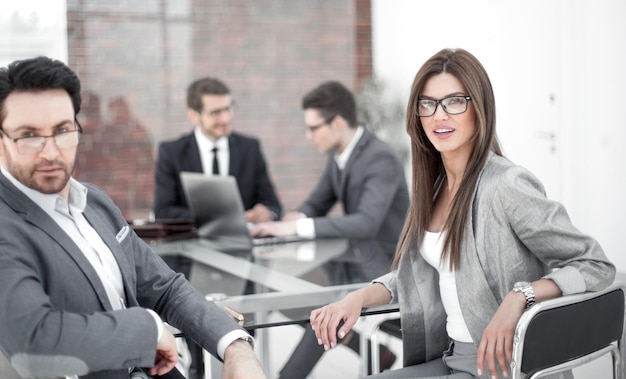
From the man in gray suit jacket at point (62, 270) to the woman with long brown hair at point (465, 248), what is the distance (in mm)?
501

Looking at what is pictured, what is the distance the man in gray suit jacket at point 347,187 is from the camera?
347 cm

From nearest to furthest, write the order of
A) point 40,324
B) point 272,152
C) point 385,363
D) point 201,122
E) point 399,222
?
point 40,324
point 385,363
point 399,222
point 201,122
point 272,152

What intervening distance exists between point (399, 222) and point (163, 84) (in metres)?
3.75

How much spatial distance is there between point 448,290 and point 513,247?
0.74 ft

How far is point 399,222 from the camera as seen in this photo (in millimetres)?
3807

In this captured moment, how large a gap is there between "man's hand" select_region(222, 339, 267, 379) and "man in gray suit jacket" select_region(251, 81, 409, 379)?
1190mm

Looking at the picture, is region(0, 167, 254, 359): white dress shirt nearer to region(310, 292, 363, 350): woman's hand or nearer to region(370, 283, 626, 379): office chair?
region(310, 292, 363, 350): woman's hand

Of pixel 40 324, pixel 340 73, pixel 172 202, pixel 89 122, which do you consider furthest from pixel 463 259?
pixel 340 73

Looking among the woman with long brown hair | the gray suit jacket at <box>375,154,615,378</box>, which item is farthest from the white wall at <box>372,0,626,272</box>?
the gray suit jacket at <box>375,154,615,378</box>

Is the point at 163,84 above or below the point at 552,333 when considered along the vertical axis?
above

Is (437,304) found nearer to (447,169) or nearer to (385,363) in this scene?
(447,169)

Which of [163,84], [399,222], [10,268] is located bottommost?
[399,222]

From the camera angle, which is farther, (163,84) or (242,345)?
(163,84)

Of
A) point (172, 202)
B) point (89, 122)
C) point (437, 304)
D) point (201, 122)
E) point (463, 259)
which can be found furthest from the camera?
point (89, 122)
